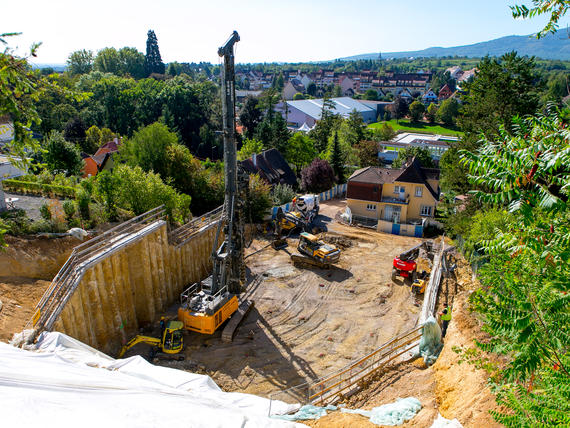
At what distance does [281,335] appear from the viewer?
19.2 meters

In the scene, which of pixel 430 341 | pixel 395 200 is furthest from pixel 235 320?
pixel 395 200

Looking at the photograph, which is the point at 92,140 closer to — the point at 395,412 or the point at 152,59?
the point at 395,412

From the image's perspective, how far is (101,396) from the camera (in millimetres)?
8477

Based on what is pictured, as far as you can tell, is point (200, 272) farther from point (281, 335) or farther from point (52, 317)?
point (52, 317)

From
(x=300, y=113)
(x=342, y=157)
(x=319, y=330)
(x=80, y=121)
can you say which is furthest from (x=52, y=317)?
(x=300, y=113)

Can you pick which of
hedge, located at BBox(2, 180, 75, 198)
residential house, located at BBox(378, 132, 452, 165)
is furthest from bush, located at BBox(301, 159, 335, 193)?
hedge, located at BBox(2, 180, 75, 198)

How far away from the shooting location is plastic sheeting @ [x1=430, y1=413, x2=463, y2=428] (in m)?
8.95

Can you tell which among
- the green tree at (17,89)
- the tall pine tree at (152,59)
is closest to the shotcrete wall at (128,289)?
the green tree at (17,89)

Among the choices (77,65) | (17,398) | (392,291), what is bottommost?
(392,291)

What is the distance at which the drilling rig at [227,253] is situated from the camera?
60.1 ft

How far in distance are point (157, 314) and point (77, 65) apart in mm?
113961

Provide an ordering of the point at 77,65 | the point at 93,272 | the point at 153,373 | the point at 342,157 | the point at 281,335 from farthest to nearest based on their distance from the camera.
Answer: the point at 77,65, the point at 342,157, the point at 281,335, the point at 93,272, the point at 153,373

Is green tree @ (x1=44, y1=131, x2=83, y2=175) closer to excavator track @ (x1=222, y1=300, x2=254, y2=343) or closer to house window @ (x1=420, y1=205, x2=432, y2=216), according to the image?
excavator track @ (x1=222, y1=300, x2=254, y2=343)

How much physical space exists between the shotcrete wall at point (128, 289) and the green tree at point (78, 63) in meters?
109
